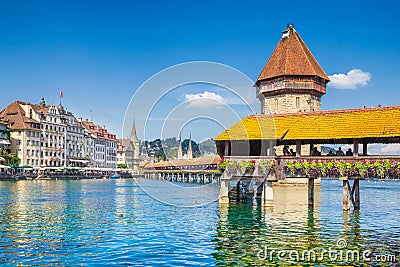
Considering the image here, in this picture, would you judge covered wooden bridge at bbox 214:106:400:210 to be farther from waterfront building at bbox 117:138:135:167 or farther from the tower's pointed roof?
waterfront building at bbox 117:138:135:167

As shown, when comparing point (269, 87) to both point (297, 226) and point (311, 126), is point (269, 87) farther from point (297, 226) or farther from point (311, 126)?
point (297, 226)

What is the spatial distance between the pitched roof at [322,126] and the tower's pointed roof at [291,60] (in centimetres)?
2968

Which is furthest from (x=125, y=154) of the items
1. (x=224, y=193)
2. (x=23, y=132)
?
(x=224, y=193)

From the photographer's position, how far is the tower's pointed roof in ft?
199

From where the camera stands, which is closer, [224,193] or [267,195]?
[267,195]

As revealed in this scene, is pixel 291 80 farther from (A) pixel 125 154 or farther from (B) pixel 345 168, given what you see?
(A) pixel 125 154

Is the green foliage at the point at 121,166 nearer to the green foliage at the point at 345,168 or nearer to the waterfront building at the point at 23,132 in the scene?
the waterfront building at the point at 23,132

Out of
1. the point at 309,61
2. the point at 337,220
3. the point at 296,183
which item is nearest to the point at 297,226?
the point at 337,220

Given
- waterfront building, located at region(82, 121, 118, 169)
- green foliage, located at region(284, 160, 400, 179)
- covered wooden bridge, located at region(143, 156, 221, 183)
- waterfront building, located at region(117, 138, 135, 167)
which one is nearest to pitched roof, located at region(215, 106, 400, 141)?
green foliage, located at region(284, 160, 400, 179)

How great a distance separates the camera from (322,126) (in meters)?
29.2

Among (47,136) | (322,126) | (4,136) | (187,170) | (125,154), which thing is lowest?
(187,170)

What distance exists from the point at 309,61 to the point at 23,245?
1969 inches

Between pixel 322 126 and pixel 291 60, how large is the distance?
112 ft

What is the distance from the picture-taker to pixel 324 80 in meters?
63.3
